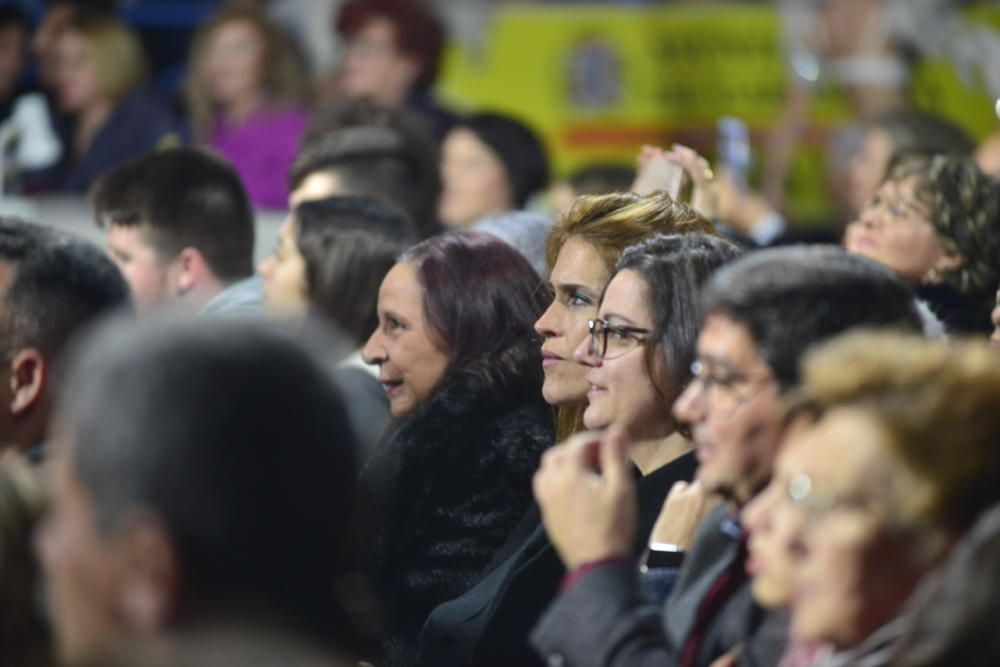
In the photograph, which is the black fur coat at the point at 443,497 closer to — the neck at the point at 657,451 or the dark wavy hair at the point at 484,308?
the dark wavy hair at the point at 484,308

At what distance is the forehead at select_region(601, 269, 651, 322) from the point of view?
3.71 metres

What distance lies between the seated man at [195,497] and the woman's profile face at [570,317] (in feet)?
6.90

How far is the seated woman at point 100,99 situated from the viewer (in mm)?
8414

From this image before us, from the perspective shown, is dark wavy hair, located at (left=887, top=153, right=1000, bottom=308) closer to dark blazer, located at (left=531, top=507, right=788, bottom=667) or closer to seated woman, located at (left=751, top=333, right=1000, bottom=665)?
dark blazer, located at (left=531, top=507, right=788, bottom=667)

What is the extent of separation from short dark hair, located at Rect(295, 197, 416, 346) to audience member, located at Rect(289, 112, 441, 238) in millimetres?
888

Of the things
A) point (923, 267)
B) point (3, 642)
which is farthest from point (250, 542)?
point (923, 267)

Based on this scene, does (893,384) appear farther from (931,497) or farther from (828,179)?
(828,179)

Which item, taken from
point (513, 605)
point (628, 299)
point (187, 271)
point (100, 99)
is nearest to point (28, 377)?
point (513, 605)

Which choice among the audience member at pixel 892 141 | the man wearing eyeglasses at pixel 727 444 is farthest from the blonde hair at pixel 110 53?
the man wearing eyeglasses at pixel 727 444

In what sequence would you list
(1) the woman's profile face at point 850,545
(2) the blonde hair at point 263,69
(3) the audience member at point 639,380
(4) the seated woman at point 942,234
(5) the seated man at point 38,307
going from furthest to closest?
(2) the blonde hair at point 263,69
(4) the seated woman at point 942,234
(3) the audience member at point 639,380
(5) the seated man at point 38,307
(1) the woman's profile face at point 850,545

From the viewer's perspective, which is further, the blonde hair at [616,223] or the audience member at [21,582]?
the blonde hair at [616,223]

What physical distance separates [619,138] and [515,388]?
16.1 ft

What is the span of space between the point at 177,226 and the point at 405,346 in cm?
154

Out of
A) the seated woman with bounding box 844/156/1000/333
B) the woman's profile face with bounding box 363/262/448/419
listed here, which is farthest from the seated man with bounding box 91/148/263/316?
the seated woman with bounding box 844/156/1000/333
